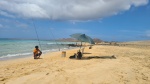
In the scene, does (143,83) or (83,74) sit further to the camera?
(83,74)

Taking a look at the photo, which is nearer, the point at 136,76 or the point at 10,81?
the point at 10,81

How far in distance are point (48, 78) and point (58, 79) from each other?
1.39 feet

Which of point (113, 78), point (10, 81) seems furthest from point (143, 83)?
point (10, 81)

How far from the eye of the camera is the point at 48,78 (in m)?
7.41

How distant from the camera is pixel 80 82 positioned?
22.9ft

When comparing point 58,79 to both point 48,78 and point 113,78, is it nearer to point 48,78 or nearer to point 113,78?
point 48,78

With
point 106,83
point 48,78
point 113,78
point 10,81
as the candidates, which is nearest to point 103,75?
point 113,78

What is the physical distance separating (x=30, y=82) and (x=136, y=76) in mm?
4479

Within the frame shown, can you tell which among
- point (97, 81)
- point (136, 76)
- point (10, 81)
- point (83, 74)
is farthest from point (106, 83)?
point (10, 81)

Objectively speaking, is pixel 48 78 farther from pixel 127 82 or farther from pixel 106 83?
pixel 127 82

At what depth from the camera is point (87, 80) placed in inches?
284

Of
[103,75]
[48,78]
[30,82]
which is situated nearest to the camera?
[30,82]

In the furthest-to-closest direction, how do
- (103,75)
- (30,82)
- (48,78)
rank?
(103,75), (48,78), (30,82)

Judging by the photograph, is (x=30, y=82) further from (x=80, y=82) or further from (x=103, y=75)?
(x=103, y=75)
